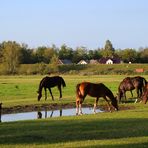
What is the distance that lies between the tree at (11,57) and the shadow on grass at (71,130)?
11156 centimetres

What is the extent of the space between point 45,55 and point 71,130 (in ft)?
511

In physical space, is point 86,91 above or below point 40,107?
above

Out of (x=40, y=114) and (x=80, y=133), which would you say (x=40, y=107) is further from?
(x=80, y=133)

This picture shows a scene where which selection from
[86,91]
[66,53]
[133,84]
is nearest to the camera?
[86,91]

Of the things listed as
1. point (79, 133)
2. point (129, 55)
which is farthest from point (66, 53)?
point (79, 133)

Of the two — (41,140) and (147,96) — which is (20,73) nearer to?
(147,96)

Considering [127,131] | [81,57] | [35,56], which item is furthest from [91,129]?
[81,57]

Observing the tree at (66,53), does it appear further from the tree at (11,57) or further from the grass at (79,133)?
the grass at (79,133)

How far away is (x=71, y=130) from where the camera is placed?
56.8ft

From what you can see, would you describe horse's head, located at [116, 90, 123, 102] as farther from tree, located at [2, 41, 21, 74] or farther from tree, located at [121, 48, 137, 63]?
tree, located at [121, 48, 137, 63]

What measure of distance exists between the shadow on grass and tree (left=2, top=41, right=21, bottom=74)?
111559 millimetres

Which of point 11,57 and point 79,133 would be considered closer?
point 79,133

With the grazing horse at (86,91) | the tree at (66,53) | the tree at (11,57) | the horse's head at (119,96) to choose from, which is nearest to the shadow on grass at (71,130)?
the grazing horse at (86,91)

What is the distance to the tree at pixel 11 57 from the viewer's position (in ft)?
430
